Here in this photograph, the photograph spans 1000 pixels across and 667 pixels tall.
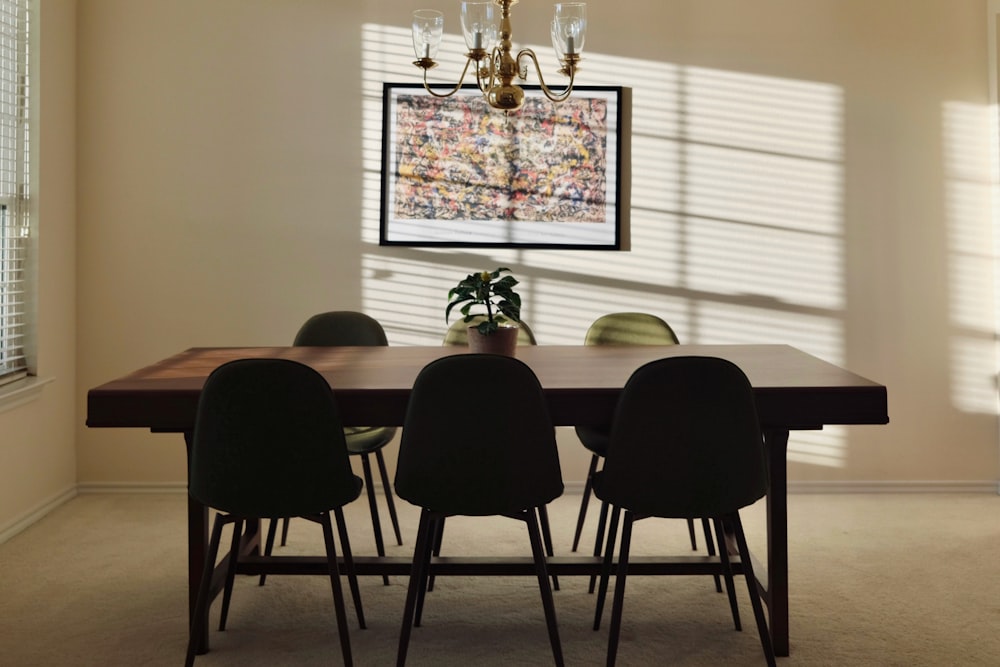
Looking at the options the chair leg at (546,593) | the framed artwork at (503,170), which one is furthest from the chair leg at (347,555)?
the framed artwork at (503,170)

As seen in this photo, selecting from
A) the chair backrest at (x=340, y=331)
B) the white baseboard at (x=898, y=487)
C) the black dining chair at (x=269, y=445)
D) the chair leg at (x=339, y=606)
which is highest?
the chair backrest at (x=340, y=331)

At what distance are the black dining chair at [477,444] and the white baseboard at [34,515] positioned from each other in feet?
7.39

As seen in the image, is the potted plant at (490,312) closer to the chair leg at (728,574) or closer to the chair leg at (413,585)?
the chair leg at (413,585)

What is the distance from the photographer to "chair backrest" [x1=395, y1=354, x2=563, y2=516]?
241cm

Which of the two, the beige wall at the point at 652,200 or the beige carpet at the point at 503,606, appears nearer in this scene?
the beige carpet at the point at 503,606

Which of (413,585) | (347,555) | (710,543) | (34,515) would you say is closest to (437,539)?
(347,555)

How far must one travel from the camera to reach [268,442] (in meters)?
2.44

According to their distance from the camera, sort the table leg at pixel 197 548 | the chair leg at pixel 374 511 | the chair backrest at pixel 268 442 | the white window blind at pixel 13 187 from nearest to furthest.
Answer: the chair backrest at pixel 268 442 → the table leg at pixel 197 548 → the chair leg at pixel 374 511 → the white window blind at pixel 13 187

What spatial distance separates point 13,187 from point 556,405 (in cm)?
291

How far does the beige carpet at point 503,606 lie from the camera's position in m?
2.76

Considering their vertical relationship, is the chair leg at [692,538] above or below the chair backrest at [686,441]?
below

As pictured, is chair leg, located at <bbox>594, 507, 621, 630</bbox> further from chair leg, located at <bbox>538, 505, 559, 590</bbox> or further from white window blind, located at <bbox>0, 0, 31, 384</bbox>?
white window blind, located at <bbox>0, 0, 31, 384</bbox>

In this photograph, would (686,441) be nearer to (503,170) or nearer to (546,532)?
(546,532)

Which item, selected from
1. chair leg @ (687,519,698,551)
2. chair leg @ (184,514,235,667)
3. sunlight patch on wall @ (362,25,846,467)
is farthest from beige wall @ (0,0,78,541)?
chair leg @ (687,519,698,551)
